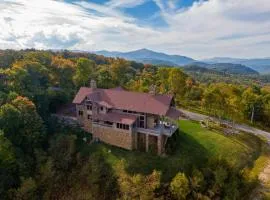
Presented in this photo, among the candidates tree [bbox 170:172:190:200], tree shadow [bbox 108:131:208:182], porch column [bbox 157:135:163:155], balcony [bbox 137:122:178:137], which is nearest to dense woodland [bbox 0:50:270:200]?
tree [bbox 170:172:190:200]

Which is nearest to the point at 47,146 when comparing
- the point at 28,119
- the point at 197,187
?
the point at 28,119

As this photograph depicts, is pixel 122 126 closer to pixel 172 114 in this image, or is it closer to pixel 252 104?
pixel 172 114

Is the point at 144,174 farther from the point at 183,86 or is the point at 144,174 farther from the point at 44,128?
the point at 183,86

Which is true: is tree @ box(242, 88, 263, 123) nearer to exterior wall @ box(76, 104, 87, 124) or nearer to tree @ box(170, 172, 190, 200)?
tree @ box(170, 172, 190, 200)

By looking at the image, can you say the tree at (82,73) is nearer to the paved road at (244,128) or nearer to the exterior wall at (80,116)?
the exterior wall at (80,116)

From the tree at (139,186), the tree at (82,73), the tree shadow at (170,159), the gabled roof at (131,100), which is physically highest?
the tree at (82,73)

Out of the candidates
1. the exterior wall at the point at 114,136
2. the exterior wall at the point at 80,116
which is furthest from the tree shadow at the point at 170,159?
the exterior wall at the point at 80,116
